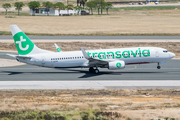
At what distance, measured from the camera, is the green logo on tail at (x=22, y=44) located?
47.9m

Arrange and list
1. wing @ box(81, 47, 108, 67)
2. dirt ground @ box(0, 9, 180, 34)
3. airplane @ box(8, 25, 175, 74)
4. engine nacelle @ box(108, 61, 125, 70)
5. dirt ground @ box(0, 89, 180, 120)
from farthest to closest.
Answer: dirt ground @ box(0, 9, 180, 34)
airplane @ box(8, 25, 175, 74)
engine nacelle @ box(108, 61, 125, 70)
wing @ box(81, 47, 108, 67)
dirt ground @ box(0, 89, 180, 120)

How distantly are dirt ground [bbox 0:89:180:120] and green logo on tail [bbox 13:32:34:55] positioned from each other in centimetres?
1314

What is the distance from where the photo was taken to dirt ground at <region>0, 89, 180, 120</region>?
2514 centimetres

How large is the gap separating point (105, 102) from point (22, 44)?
77.4ft

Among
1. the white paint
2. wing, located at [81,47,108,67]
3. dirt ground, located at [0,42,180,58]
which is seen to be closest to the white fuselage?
wing, located at [81,47,108,67]

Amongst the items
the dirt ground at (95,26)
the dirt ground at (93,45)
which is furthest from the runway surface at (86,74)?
the dirt ground at (95,26)

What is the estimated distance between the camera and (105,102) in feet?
98.6

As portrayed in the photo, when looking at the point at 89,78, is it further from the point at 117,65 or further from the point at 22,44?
the point at 22,44

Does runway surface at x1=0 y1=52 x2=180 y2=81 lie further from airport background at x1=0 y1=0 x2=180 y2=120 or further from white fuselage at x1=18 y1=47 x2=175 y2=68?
white fuselage at x1=18 y1=47 x2=175 y2=68

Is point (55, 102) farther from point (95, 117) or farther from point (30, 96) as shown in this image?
point (95, 117)

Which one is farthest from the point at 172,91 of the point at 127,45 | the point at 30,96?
the point at 127,45

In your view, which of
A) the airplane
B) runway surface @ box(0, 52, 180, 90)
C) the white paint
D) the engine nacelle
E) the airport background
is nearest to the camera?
the airport background

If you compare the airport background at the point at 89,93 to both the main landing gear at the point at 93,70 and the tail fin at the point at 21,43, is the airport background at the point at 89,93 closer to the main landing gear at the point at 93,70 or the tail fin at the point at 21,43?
the main landing gear at the point at 93,70

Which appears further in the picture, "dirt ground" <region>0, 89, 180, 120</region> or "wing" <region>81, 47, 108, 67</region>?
"wing" <region>81, 47, 108, 67</region>
